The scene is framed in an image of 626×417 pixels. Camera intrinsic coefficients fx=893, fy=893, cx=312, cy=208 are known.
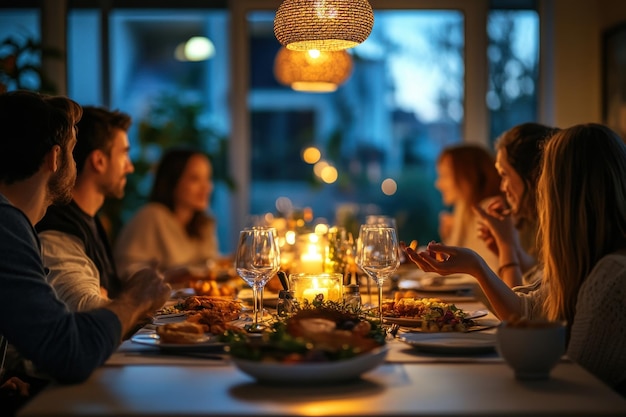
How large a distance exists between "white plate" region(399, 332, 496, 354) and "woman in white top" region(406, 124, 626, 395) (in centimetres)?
19

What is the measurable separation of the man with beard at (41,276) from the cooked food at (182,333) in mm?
60

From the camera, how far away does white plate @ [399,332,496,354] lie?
1936mm

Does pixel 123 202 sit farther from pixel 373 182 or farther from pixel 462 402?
pixel 462 402

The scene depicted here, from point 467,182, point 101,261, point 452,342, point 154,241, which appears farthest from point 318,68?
point 452,342

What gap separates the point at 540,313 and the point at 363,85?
443cm

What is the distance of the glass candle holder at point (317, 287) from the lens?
2.42 metres

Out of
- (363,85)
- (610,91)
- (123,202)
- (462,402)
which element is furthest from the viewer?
(363,85)

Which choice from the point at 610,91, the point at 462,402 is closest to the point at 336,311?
the point at 462,402

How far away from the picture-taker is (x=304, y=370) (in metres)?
1.62

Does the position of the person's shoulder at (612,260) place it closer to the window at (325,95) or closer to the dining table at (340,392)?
the dining table at (340,392)

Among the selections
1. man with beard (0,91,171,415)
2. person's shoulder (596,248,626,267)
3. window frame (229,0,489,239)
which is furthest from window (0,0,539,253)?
person's shoulder (596,248,626,267)

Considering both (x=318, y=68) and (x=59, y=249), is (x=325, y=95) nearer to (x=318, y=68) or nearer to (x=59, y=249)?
(x=318, y=68)

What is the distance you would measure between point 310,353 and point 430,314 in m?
0.68

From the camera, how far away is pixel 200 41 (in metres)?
6.43
